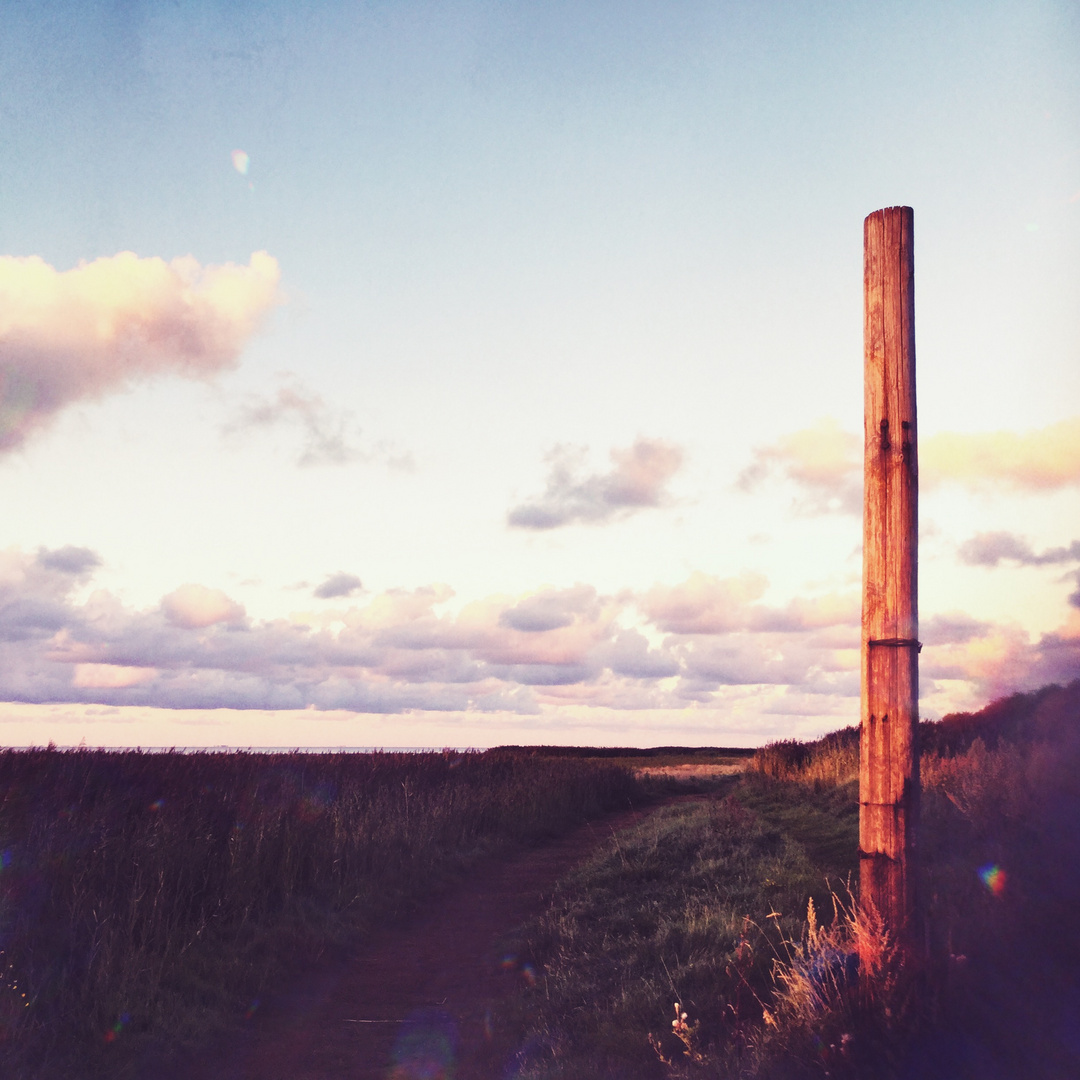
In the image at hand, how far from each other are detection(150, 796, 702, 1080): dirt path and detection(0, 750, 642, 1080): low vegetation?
37cm

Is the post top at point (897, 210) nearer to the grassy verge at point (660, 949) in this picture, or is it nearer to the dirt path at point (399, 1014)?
the grassy verge at point (660, 949)

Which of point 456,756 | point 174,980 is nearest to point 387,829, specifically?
point 174,980

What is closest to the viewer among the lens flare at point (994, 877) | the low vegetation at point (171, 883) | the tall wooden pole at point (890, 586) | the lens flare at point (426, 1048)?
the tall wooden pole at point (890, 586)

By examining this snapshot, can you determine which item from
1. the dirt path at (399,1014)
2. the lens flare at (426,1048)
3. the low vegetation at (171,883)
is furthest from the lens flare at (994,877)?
the low vegetation at (171,883)

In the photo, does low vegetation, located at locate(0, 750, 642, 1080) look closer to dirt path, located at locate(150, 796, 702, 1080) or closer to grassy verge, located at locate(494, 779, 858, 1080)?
dirt path, located at locate(150, 796, 702, 1080)

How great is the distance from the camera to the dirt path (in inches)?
242

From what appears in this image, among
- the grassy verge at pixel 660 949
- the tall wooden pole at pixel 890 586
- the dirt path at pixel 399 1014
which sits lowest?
the dirt path at pixel 399 1014

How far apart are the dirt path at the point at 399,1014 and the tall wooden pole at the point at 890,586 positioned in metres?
3.05

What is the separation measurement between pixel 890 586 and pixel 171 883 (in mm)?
7744

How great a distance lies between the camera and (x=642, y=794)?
109 ft

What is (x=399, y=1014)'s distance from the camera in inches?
292

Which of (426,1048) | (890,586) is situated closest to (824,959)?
(890,586)

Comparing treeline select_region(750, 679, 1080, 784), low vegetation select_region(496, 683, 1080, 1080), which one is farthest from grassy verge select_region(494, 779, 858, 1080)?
treeline select_region(750, 679, 1080, 784)

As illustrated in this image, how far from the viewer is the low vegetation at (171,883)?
20.9 ft
